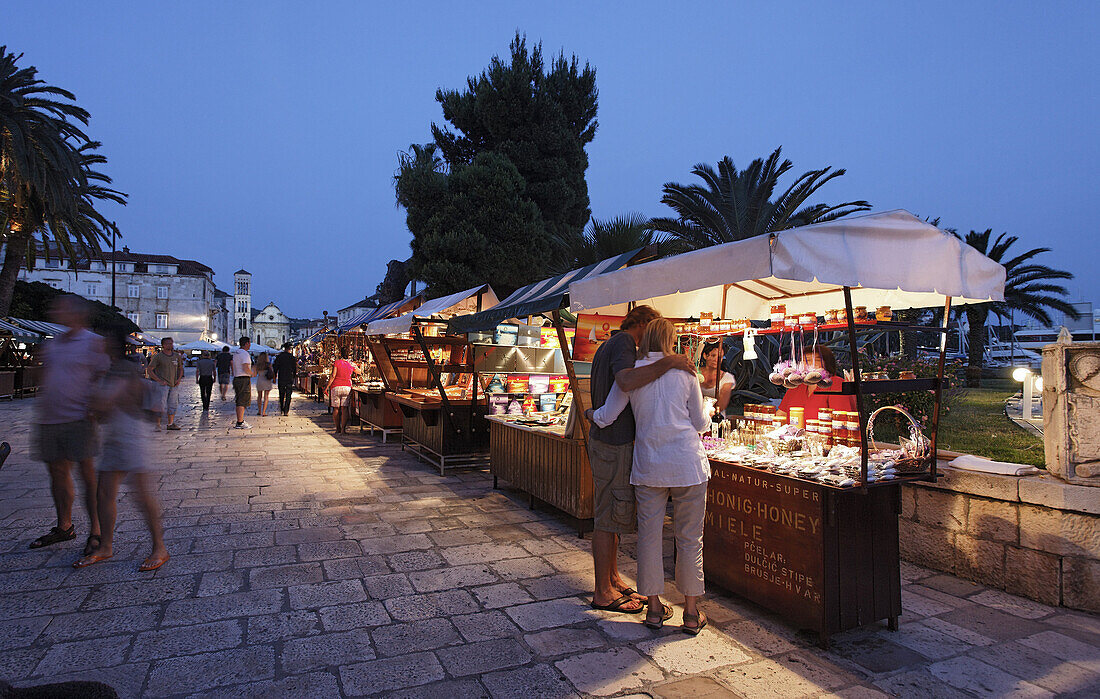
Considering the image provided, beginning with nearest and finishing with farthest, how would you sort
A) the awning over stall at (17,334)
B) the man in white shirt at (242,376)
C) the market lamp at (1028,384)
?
the market lamp at (1028,384) < the man in white shirt at (242,376) < the awning over stall at (17,334)

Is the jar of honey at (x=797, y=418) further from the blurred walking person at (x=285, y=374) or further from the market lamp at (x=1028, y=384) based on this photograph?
the blurred walking person at (x=285, y=374)

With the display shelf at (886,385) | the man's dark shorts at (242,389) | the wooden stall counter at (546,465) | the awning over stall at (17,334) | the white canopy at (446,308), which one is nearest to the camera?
the display shelf at (886,385)

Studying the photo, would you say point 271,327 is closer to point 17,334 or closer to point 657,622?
point 17,334

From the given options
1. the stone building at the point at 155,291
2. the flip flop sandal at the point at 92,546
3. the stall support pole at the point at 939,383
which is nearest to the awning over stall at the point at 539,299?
the stall support pole at the point at 939,383

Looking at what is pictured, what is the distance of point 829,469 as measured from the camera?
3.23 metres

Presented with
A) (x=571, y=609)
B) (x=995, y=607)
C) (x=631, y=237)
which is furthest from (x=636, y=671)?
(x=631, y=237)

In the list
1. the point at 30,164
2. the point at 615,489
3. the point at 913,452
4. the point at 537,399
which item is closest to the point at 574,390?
the point at 615,489

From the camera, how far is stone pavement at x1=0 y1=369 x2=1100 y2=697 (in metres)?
2.64

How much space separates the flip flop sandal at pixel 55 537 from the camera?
432 centimetres

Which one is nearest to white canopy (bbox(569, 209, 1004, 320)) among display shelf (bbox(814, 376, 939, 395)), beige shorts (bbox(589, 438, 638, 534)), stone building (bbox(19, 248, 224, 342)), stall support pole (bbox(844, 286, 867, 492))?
stall support pole (bbox(844, 286, 867, 492))

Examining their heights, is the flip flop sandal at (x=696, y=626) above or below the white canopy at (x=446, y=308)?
below

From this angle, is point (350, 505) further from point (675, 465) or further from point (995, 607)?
point (995, 607)

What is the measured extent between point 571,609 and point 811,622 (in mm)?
1298

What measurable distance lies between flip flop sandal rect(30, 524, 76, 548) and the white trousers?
4.32 m
